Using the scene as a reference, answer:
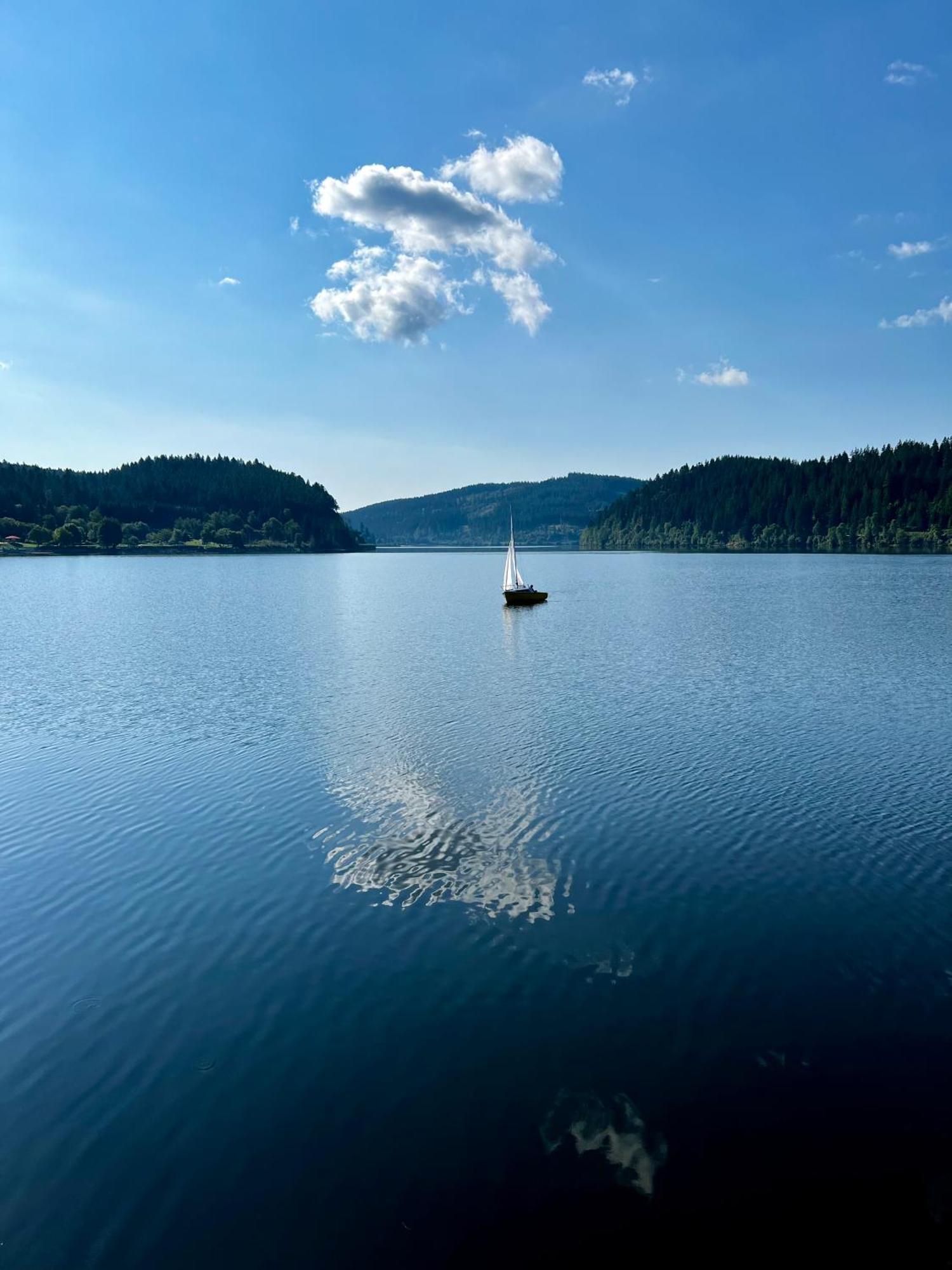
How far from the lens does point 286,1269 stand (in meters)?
11.1

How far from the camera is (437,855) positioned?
2631 cm

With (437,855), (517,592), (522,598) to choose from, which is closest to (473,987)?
(437,855)

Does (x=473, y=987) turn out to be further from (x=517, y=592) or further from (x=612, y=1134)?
(x=517, y=592)

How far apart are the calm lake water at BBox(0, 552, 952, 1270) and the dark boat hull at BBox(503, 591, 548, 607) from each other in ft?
249

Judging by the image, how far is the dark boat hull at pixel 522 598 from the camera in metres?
121

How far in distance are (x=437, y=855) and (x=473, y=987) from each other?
8.28 m

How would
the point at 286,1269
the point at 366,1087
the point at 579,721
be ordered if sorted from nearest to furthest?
the point at 286,1269
the point at 366,1087
the point at 579,721

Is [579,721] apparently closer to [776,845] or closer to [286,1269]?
[776,845]

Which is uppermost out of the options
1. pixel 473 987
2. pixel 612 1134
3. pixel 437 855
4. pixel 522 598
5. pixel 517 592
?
pixel 517 592

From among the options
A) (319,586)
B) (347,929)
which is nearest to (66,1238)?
(347,929)

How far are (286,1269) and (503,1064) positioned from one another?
5650 mm

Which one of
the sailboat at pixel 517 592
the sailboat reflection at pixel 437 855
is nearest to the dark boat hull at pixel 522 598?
the sailboat at pixel 517 592

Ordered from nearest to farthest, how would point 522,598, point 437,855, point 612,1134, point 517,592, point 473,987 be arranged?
point 612,1134
point 473,987
point 437,855
point 517,592
point 522,598

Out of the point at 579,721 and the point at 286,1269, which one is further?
the point at 579,721
